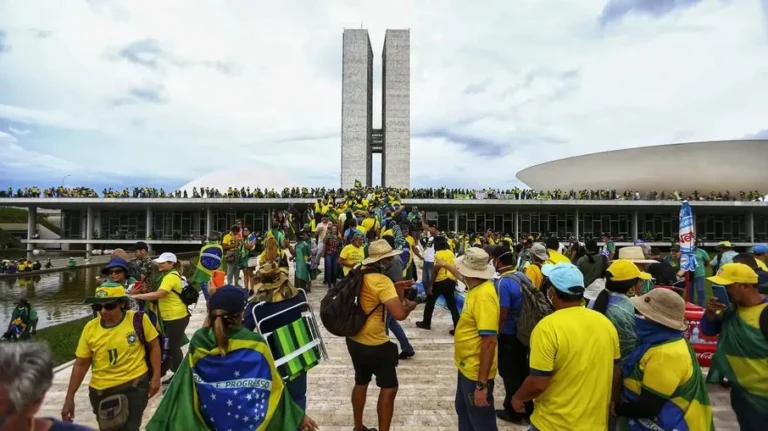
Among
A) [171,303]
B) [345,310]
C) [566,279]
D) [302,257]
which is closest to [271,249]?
[302,257]

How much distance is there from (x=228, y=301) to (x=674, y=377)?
224cm

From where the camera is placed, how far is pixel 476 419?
2846mm

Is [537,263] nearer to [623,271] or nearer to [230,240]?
[623,271]

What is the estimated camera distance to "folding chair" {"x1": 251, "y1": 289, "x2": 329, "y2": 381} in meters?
2.72

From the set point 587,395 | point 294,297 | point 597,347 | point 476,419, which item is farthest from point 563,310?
point 294,297

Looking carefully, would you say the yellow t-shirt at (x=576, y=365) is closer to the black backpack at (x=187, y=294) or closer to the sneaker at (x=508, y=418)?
the sneaker at (x=508, y=418)

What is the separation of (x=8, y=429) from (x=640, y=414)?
2.60 meters

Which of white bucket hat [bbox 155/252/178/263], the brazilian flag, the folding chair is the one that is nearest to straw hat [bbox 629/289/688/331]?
the folding chair

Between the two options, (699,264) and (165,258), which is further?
(699,264)

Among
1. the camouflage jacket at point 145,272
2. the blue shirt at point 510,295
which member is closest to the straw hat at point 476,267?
the blue shirt at point 510,295

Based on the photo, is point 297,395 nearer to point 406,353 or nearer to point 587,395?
point 587,395

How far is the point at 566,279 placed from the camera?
229cm

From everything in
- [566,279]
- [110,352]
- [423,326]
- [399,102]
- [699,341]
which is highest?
[399,102]

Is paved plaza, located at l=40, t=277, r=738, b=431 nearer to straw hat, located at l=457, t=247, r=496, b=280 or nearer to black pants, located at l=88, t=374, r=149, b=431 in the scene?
black pants, located at l=88, t=374, r=149, b=431
